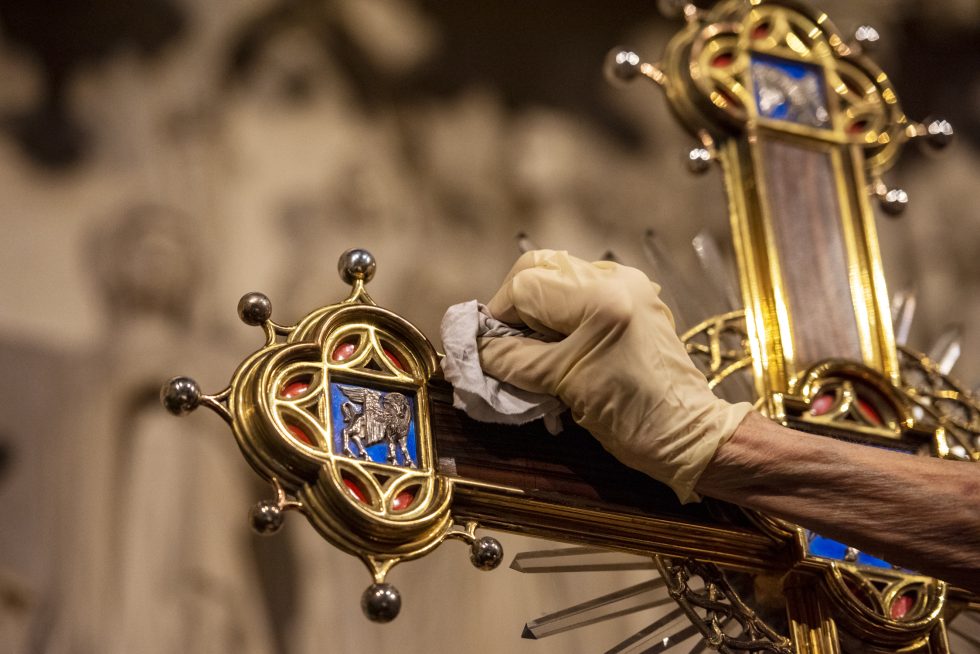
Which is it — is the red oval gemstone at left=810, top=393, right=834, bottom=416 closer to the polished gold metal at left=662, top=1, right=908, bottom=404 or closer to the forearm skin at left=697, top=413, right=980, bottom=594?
the polished gold metal at left=662, top=1, right=908, bottom=404

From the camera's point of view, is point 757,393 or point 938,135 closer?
point 757,393

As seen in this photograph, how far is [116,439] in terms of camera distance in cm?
344

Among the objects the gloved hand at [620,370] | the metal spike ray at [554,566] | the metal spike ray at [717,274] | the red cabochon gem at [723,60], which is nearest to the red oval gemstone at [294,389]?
the gloved hand at [620,370]

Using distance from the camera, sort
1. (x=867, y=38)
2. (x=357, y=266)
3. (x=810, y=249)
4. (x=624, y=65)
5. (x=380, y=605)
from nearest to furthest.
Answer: (x=380, y=605) → (x=357, y=266) → (x=810, y=249) → (x=624, y=65) → (x=867, y=38)

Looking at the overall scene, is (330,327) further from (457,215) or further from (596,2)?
(596,2)

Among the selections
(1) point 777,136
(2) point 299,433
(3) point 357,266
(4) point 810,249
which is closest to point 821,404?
(4) point 810,249

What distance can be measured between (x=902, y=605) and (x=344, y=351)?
88 centimetres

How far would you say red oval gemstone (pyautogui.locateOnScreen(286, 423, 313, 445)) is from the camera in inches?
76.8

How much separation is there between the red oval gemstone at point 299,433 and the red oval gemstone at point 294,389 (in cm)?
4

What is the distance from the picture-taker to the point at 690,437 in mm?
2037

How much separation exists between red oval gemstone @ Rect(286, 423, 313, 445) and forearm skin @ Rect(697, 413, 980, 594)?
50cm

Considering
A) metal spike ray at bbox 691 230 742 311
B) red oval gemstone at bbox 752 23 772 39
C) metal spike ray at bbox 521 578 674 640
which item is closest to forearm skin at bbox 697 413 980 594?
metal spike ray at bbox 521 578 674 640

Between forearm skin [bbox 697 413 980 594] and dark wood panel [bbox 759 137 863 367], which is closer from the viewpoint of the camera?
forearm skin [bbox 697 413 980 594]

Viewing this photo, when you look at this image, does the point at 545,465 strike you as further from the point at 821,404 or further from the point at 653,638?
the point at 821,404
